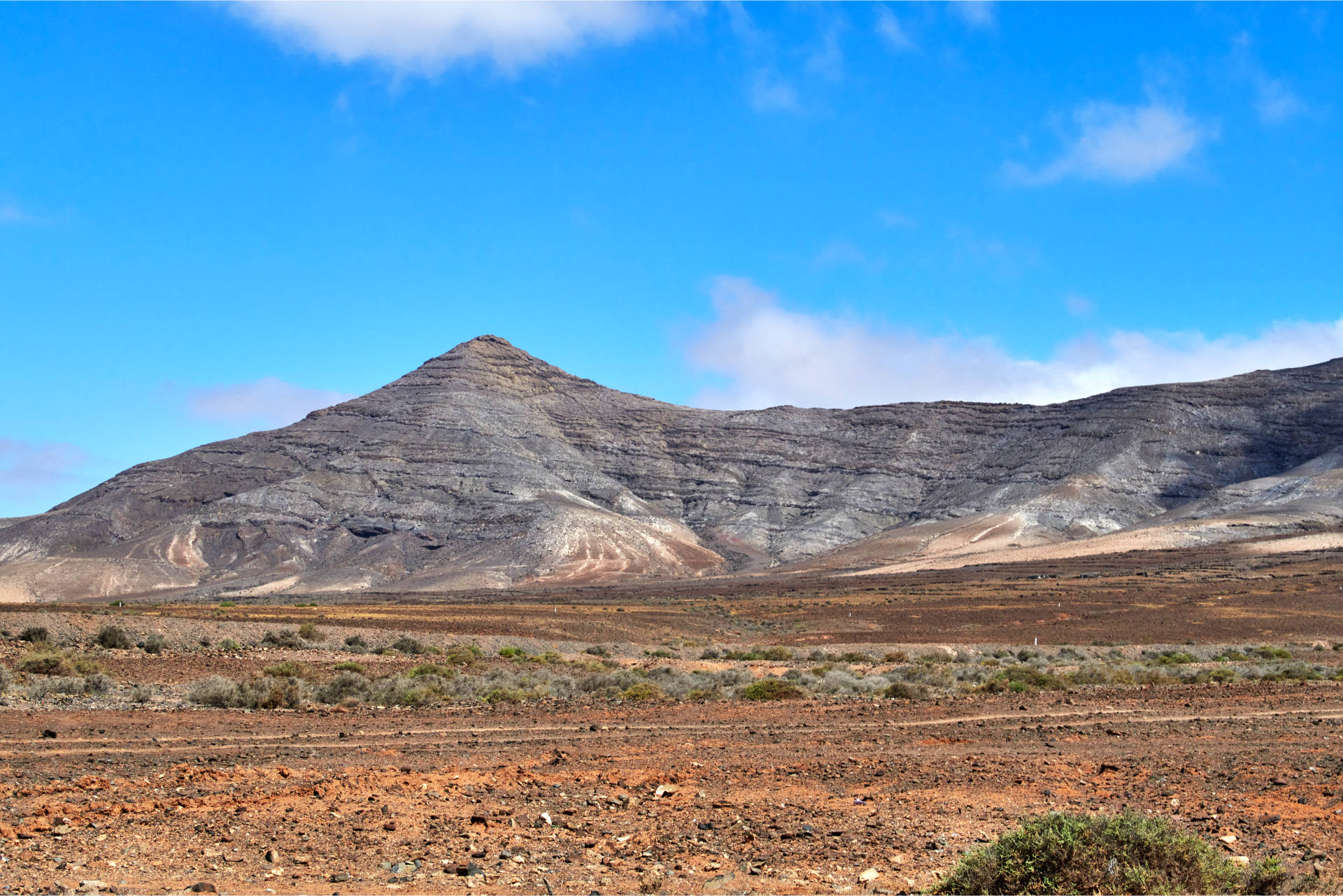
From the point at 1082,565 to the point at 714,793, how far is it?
100 metres

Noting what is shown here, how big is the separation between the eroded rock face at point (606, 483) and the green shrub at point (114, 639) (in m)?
86.3

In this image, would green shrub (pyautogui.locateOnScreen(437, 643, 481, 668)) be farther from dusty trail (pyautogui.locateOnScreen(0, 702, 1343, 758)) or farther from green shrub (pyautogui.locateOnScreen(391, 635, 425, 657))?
dusty trail (pyautogui.locateOnScreen(0, 702, 1343, 758))

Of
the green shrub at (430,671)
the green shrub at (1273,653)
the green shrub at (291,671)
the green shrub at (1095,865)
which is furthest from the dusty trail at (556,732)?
the green shrub at (1273,653)

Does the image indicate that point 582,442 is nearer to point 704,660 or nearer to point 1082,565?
point 1082,565

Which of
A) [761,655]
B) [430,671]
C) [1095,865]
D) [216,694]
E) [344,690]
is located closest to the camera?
[1095,865]

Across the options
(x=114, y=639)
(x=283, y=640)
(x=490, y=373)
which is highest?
(x=490, y=373)

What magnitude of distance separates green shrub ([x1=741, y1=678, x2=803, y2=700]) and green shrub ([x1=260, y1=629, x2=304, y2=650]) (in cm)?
1608

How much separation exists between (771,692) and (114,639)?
18239 millimetres

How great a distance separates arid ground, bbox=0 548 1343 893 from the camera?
8.93 m

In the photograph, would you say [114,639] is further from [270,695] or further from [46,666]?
[270,695]

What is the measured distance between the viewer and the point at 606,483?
509ft

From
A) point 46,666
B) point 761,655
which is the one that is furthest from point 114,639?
point 761,655

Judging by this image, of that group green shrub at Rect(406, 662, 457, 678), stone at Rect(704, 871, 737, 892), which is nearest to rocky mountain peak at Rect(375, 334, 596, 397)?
green shrub at Rect(406, 662, 457, 678)

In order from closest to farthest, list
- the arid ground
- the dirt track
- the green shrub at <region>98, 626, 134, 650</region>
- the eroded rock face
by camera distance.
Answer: the dirt track
the arid ground
the green shrub at <region>98, 626, 134, 650</region>
the eroded rock face
